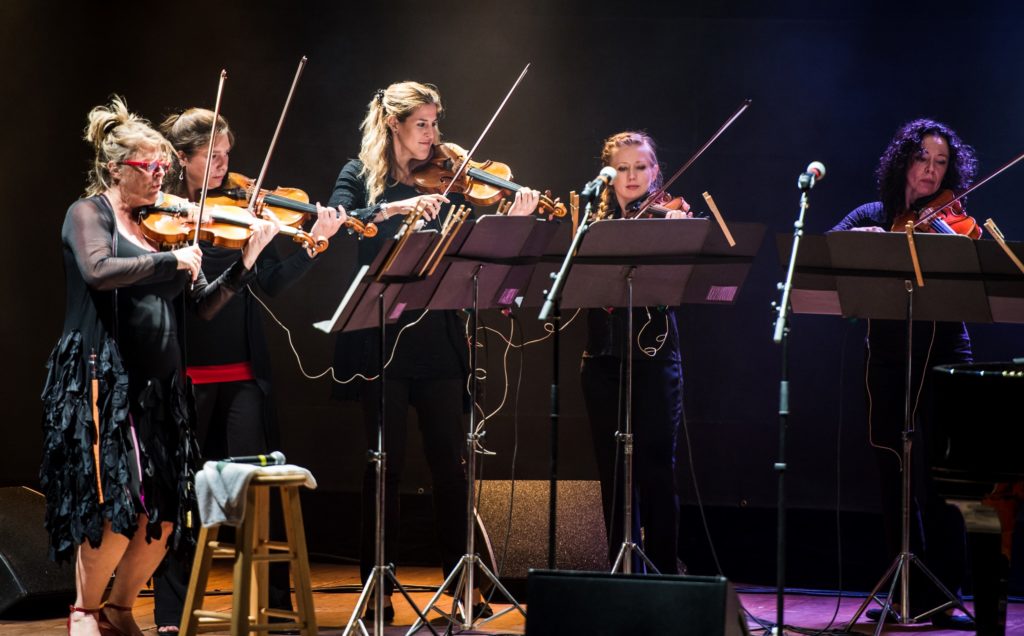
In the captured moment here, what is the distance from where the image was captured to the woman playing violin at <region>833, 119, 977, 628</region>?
4285 millimetres

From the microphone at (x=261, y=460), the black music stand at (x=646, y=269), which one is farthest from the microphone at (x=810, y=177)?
the microphone at (x=261, y=460)

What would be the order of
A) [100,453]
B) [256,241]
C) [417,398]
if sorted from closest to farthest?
[100,453], [256,241], [417,398]

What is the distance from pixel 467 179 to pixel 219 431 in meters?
1.20

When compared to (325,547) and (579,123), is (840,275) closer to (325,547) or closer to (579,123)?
(579,123)

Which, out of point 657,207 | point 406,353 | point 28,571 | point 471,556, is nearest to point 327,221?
point 406,353

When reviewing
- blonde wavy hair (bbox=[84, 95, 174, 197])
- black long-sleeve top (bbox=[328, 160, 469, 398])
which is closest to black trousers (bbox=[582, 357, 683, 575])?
black long-sleeve top (bbox=[328, 160, 469, 398])

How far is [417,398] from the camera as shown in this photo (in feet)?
13.9

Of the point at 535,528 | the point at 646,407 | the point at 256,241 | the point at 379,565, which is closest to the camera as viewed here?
the point at 379,565

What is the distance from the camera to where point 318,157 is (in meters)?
5.62

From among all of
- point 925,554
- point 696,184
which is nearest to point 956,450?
point 925,554

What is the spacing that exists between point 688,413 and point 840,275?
1.72 meters

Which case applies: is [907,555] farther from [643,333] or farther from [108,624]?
[108,624]

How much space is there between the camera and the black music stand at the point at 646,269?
3684 mm

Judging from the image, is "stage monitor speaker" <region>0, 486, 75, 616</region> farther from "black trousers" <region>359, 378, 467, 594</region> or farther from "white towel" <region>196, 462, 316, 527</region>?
"white towel" <region>196, 462, 316, 527</region>
